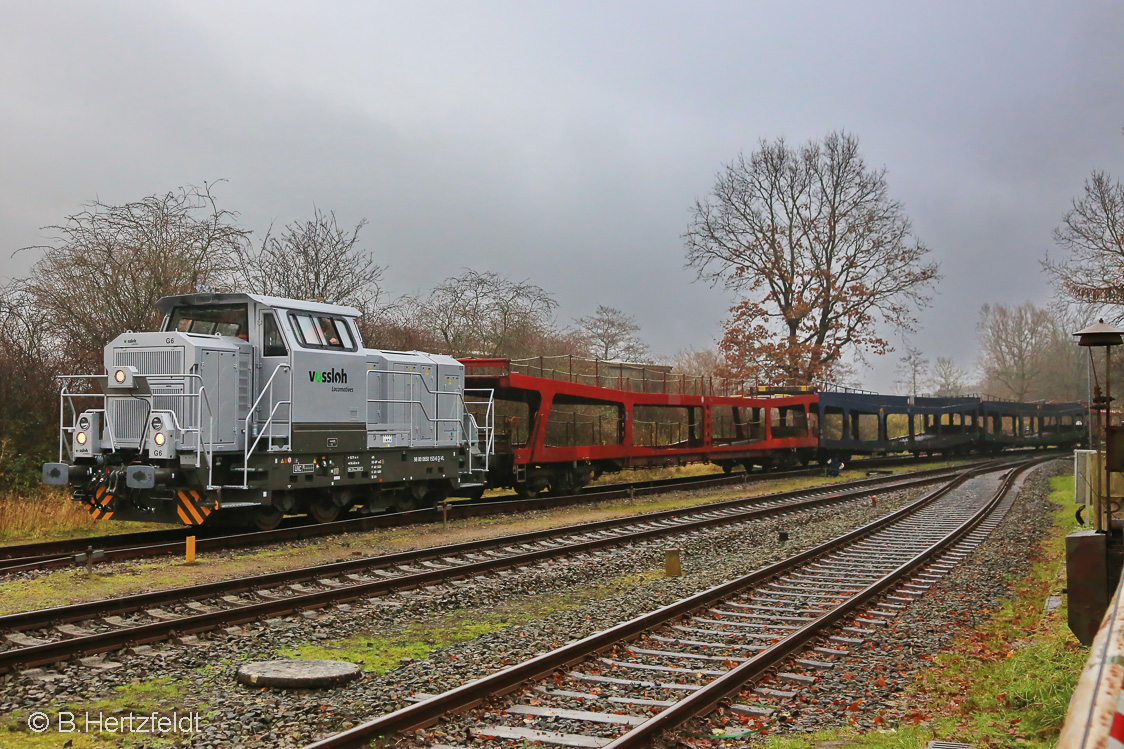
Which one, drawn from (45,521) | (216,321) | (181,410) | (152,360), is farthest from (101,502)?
(216,321)

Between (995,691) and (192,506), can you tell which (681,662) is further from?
(192,506)

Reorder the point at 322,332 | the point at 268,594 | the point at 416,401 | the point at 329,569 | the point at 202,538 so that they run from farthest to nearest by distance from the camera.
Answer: the point at 416,401 → the point at 322,332 → the point at 202,538 → the point at 329,569 → the point at 268,594

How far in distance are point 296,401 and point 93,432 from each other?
2784 mm

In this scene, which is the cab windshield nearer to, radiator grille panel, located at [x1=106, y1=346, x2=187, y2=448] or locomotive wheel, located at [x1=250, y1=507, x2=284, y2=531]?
radiator grille panel, located at [x1=106, y1=346, x2=187, y2=448]

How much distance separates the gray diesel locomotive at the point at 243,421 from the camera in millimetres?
12352

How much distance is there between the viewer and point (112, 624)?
7.91m

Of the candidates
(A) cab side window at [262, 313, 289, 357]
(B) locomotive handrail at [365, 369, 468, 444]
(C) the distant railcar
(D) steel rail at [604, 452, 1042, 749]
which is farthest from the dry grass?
(D) steel rail at [604, 452, 1042, 749]

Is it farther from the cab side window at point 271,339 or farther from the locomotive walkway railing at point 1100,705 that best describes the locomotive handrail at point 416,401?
the locomotive walkway railing at point 1100,705

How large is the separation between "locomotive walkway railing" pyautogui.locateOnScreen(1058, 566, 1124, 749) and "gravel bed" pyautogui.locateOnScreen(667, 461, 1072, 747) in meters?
3.88

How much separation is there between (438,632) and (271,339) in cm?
683

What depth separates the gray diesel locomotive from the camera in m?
12.4

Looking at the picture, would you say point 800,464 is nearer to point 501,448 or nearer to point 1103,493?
point 501,448

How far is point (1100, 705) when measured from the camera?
1.74m

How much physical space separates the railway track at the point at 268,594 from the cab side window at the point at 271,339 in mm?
3984
